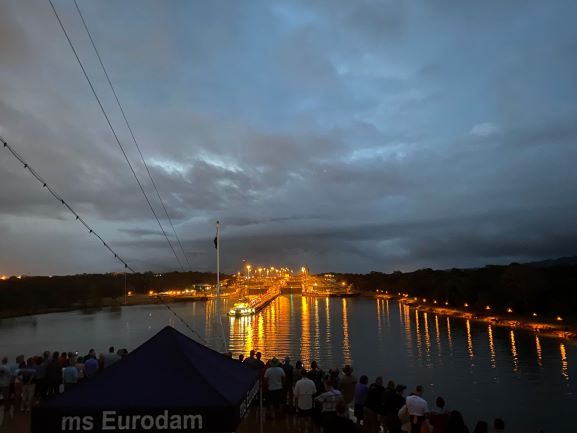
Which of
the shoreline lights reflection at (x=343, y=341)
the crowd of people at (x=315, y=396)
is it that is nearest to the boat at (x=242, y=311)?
the shoreline lights reflection at (x=343, y=341)

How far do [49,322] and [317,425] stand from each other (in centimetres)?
10582

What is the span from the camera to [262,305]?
127 m

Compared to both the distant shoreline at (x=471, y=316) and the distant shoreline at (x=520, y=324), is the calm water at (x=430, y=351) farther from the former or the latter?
the distant shoreline at (x=471, y=316)

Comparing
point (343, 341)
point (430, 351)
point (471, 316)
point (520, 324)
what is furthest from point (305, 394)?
point (471, 316)

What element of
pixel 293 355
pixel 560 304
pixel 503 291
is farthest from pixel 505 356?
pixel 503 291

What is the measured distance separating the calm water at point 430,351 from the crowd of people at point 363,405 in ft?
33.5

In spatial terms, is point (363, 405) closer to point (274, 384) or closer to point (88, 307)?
point (274, 384)

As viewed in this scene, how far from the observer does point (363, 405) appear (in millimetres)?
9234

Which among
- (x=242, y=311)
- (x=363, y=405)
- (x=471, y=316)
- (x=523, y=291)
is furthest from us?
(x=242, y=311)

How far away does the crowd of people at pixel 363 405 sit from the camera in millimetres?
8031

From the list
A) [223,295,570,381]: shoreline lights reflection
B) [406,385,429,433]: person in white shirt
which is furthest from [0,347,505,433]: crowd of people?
[223,295,570,381]: shoreline lights reflection

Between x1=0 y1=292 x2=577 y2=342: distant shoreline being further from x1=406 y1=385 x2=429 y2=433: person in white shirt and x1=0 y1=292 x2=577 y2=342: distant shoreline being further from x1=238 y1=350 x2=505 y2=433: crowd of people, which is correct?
x1=406 y1=385 x2=429 y2=433: person in white shirt

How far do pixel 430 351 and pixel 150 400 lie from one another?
5053cm

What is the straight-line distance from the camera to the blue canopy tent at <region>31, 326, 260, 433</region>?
458 centimetres
